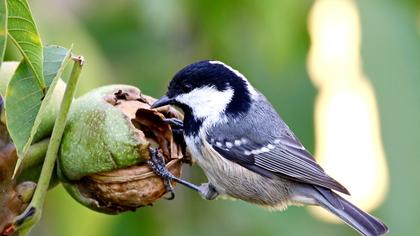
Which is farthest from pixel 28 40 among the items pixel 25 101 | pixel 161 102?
pixel 161 102

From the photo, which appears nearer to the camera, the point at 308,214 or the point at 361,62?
the point at 361,62

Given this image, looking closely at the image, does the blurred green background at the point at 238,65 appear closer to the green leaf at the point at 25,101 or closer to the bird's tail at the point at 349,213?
the bird's tail at the point at 349,213

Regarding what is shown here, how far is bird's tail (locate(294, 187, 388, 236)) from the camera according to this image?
8.78 ft

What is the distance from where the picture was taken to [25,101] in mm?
1504

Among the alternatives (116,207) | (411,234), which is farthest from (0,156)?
(411,234)

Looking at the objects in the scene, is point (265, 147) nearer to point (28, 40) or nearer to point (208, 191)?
point (208, 191)

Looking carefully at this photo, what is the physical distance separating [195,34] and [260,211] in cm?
80

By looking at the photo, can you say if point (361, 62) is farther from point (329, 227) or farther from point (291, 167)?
point (329, 227)

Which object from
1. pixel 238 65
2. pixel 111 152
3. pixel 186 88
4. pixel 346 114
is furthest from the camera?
pixel 238 65

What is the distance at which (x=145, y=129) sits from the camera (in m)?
1.92

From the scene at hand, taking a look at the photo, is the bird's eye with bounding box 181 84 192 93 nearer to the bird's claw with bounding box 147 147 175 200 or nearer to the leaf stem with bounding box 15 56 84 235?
the bird's claw with bounding box 147 147 175 200

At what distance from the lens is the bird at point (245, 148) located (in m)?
2.85

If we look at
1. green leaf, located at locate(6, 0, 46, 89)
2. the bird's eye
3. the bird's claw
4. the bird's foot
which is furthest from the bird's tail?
green leaf, located at locate(6, 0, 46, 89)

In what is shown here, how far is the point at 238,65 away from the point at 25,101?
5.48ft
